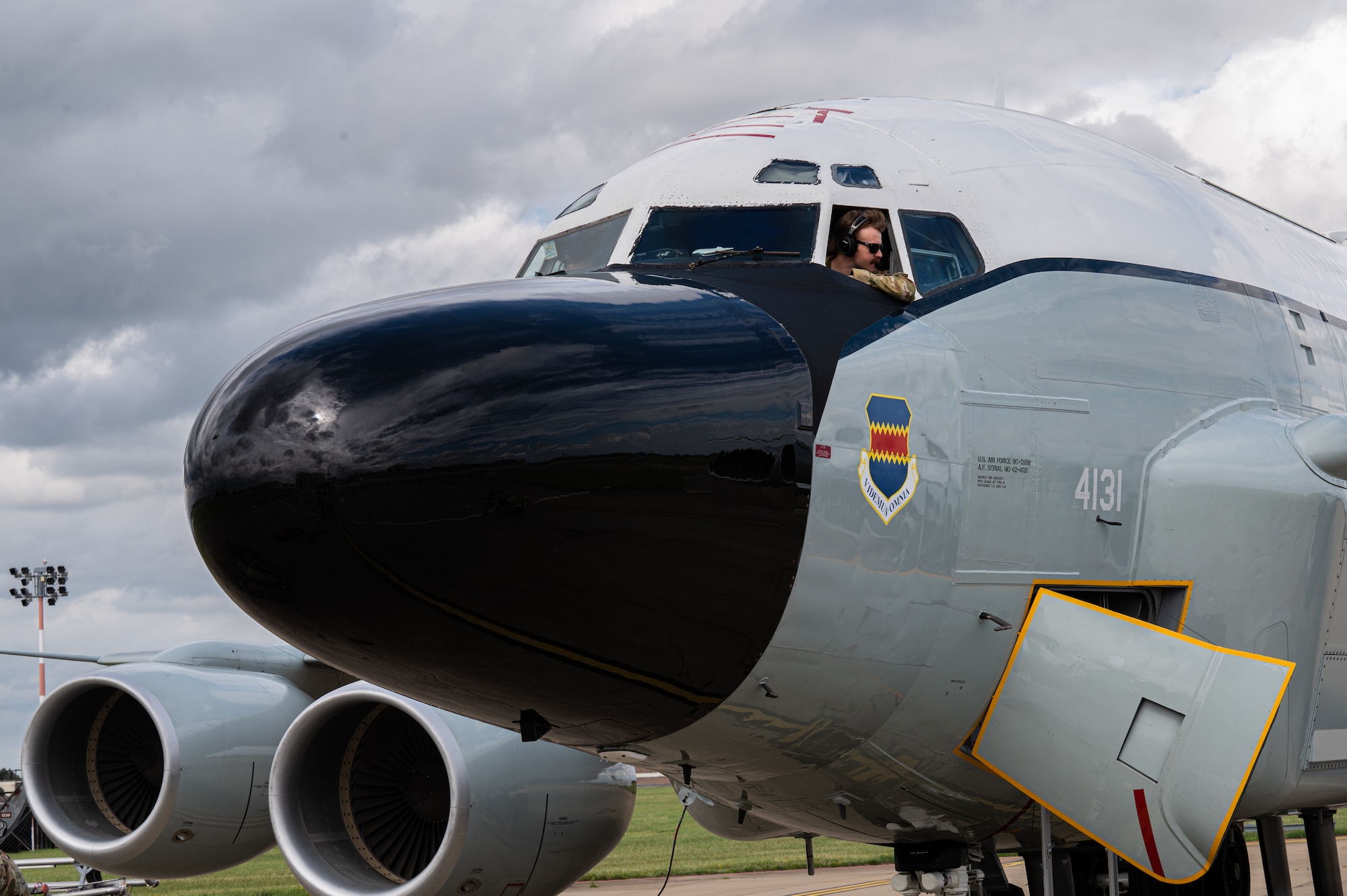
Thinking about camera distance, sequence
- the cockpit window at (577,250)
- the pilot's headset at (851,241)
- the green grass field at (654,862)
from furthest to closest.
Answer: the green grass field at (654,862), the cockpit window at (577,250), the pilot's headset at (851,241)

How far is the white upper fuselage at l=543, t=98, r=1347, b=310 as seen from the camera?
Answer: 597 cm

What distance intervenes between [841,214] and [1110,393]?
53.0 inches

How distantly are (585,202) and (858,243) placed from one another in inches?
67.9

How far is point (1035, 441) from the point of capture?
539 centimetres

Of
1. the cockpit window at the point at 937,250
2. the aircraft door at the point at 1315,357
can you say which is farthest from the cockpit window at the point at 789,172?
the aircraft door at the point at 1315,357

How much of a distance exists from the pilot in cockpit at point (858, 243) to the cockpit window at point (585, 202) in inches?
58.2

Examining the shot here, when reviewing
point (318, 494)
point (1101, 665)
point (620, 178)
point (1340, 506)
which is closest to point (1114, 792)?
point (1101, 665)

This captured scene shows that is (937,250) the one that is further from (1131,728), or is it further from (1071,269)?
(1131,728)

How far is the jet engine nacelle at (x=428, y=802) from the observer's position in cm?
827

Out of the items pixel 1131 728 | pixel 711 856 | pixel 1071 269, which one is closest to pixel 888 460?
pixel 1131 728

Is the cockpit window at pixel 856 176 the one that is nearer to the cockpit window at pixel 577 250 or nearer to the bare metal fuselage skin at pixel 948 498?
the bare metal fuselage skin at pixel 948 498

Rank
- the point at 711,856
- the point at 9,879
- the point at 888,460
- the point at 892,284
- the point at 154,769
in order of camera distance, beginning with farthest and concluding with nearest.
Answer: the point at 711,856, the point at 9,879, the point at 154,769, the point at 892,284, the point at 888,460

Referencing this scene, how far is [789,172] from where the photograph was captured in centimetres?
605

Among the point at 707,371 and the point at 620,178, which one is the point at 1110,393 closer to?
the point at 707,371
